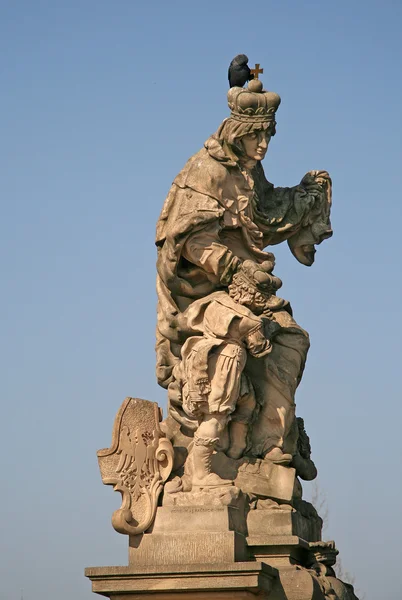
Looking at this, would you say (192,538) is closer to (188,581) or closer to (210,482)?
(188,581)

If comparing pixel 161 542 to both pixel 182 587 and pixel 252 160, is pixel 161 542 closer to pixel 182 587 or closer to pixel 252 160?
pixel 182 587

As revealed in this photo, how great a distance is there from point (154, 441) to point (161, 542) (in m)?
0.91

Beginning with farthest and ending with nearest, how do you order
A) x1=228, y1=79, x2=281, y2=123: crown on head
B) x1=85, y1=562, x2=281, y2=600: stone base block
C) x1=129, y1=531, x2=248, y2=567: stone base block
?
x1=228, y1=79, x2=281, y2=123: crown on head, x1=129, y1=531, x2=248, y2=567: stone base block, x1=85, y1=562, x2=281, y2=600: stone base block

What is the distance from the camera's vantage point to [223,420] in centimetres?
1259

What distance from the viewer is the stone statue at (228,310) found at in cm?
1254

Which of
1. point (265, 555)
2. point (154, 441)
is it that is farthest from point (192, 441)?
point (265, 555)

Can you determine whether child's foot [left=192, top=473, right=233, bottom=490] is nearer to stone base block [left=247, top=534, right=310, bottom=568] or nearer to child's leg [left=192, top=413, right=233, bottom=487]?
child's leg [left=192, top=413, right=233, bottom=487]

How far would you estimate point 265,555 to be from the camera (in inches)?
488

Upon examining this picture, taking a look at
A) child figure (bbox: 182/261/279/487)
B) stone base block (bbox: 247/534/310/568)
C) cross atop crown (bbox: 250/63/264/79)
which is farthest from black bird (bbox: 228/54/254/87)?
stone base block (bbox: 247/534/310/568)

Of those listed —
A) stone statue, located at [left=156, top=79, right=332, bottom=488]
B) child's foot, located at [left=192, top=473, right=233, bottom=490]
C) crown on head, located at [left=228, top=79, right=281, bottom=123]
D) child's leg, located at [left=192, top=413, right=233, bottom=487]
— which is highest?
crown on head, located at [left=228, top=79, right=281, bottom=123]

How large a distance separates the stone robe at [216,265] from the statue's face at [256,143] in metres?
0.17

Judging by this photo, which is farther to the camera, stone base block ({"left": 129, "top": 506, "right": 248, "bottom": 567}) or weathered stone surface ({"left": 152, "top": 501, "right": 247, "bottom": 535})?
weathered stone surface ({"left": 152, "top": 501, "right": 247, "bottom": 535})

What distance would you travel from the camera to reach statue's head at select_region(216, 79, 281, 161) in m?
13.1

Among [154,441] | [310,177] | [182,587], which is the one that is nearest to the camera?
[182,587]
